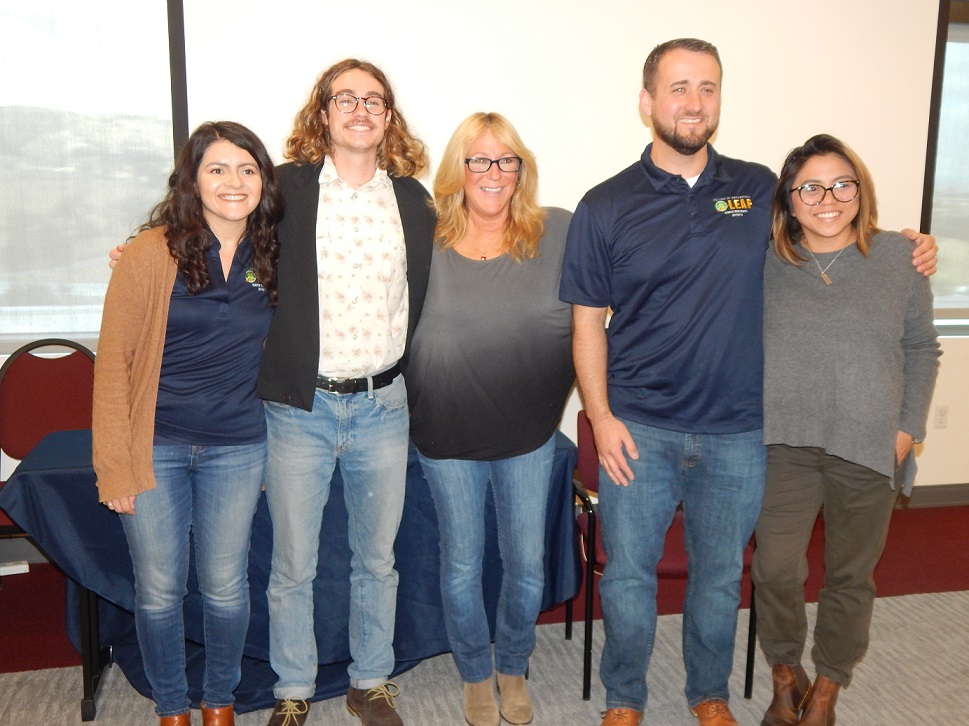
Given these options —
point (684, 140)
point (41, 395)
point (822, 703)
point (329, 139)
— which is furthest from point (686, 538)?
point (41, 395)

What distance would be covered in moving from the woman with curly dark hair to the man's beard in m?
1.02

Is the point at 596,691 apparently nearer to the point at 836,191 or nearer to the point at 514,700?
the point at 514,700

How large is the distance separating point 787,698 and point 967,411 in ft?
9.03

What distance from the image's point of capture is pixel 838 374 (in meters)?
2.26

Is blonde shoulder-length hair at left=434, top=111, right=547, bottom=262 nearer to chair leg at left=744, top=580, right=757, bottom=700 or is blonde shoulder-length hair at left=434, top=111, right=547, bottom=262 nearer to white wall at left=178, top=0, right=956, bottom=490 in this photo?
chair leg at left=744, top=580, right=757, bottom=700

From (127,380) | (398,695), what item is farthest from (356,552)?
(127,380)

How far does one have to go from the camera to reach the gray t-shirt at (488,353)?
2.25 m

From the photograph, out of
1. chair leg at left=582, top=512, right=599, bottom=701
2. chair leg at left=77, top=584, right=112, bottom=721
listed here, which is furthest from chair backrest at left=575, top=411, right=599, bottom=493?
chair leg at left=77, top=584, right=112, bottom=721

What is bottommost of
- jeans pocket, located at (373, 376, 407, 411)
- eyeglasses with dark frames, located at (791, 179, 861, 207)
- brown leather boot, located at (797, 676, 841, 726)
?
brown leather boot, located at (797, 676, 841, 726)

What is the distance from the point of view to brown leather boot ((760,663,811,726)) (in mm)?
2537

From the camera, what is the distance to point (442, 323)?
2.25m

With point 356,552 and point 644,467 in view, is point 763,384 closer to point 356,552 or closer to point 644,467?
point 644,467

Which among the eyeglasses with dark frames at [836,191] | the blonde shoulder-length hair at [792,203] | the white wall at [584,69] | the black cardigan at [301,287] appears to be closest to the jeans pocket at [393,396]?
the black cardigan at [301,287]

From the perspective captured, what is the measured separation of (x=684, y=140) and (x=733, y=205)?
0.22 m
